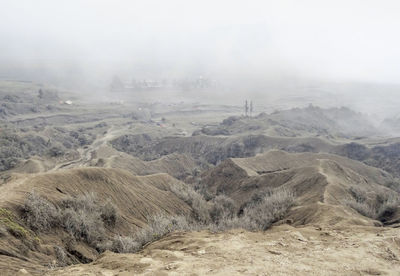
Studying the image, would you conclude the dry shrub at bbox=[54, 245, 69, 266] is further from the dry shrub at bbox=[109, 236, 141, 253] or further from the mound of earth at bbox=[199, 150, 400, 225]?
the mound of earth at bbox=[199, 150, 400, 225]

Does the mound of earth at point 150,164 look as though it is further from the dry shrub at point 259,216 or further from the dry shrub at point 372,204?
the dry shrub at point 372,204

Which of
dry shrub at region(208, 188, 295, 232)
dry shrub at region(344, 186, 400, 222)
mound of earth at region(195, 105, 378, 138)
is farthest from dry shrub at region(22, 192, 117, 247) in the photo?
mound of earth at region(195, 105, 378, 138)

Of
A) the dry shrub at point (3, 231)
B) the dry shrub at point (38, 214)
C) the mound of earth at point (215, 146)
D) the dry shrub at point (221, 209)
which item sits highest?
the dry shrub at point (3, 231)

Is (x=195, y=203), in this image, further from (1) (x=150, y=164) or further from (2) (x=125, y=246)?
(1) (x=150, y=164)

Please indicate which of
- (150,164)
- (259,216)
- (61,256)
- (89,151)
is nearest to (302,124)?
(150,164)

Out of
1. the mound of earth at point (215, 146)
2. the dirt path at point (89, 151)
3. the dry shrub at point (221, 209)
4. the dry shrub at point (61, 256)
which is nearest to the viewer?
the dry shrub at point (61, 256)

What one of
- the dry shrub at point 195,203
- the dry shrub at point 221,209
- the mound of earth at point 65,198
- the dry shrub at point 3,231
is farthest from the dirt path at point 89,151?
the dry shrub at point 3,231
